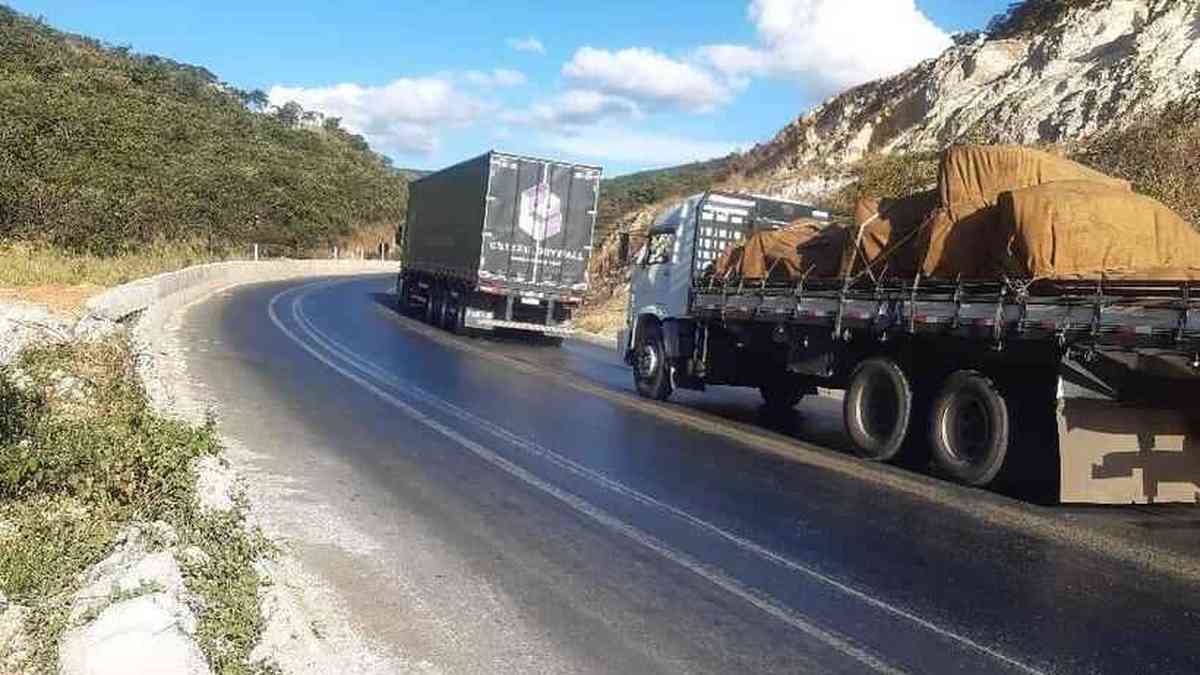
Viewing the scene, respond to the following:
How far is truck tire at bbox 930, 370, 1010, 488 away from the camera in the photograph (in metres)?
9.60

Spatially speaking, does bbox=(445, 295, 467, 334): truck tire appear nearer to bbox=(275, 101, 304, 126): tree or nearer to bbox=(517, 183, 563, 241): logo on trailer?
bbox=(517, 183, 563, 241): logo on trailer

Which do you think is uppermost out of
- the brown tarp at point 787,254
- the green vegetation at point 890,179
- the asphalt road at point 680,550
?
the green vegetation at point 890,179

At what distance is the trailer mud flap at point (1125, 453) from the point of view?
29.5ft

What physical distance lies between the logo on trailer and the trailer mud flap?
54.5 ft

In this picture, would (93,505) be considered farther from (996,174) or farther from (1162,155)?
(1162,155)

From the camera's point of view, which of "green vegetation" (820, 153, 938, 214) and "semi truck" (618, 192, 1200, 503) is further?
"green vegetation" (820, 153, 938, 214)

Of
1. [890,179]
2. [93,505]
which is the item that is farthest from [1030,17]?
[93,505]

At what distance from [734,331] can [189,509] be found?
28.8 ft

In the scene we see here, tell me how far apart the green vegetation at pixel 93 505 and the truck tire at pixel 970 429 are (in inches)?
244

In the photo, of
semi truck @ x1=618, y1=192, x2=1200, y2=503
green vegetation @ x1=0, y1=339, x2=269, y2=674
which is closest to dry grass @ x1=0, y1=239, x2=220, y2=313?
green vegetation @ x1=0, y1=339, x2=269, y2=674

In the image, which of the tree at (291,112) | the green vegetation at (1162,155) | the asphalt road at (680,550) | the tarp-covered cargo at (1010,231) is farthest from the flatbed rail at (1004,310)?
the tree at (291,112)

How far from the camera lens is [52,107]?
126 feet

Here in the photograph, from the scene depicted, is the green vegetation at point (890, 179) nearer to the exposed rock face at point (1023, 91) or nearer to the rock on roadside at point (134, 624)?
the exposed rock face at point (1023, 91)

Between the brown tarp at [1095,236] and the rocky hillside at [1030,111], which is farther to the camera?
the rocky hillside at [1030,111]
